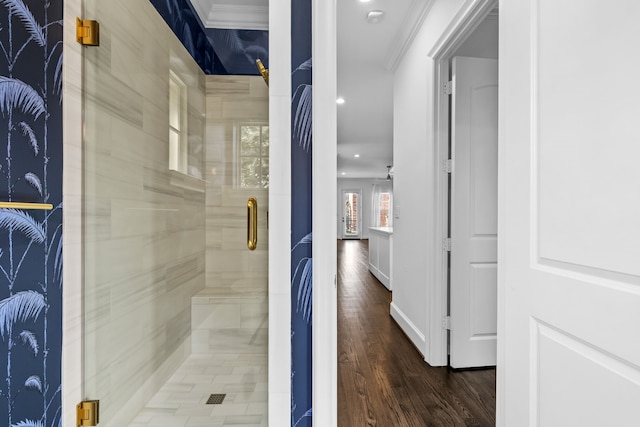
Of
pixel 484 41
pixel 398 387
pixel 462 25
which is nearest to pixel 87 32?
pixel 462 25

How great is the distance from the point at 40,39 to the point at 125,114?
37 centimetres

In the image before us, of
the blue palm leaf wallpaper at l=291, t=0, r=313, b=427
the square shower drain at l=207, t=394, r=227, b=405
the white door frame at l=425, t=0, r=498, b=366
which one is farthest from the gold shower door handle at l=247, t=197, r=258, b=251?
the white door frame at l=425, t=0, r=498, b=366

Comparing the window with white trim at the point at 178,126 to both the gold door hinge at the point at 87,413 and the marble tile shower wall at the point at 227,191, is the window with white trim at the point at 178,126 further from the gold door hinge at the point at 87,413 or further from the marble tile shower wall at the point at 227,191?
the gold door hinge at the point at 87,413

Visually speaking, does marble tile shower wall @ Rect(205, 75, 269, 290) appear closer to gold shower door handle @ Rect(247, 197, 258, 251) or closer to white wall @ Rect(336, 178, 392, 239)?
gold shower door handle @ Rect(247, 197, 258, 251)

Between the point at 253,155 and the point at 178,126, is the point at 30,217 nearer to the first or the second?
the point at 178,126

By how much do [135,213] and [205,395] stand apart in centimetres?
81

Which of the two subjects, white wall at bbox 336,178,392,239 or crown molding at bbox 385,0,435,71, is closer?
crown molding at bbox 385,0,435,71

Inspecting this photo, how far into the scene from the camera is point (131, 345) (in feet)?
4.70

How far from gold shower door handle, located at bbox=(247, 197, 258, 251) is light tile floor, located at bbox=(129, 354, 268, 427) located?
0.43 metres

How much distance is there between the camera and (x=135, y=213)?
146cm

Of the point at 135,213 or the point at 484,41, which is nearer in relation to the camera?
the point at 135,213

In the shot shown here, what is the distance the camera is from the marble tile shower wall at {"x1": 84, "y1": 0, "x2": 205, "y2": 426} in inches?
52.8
